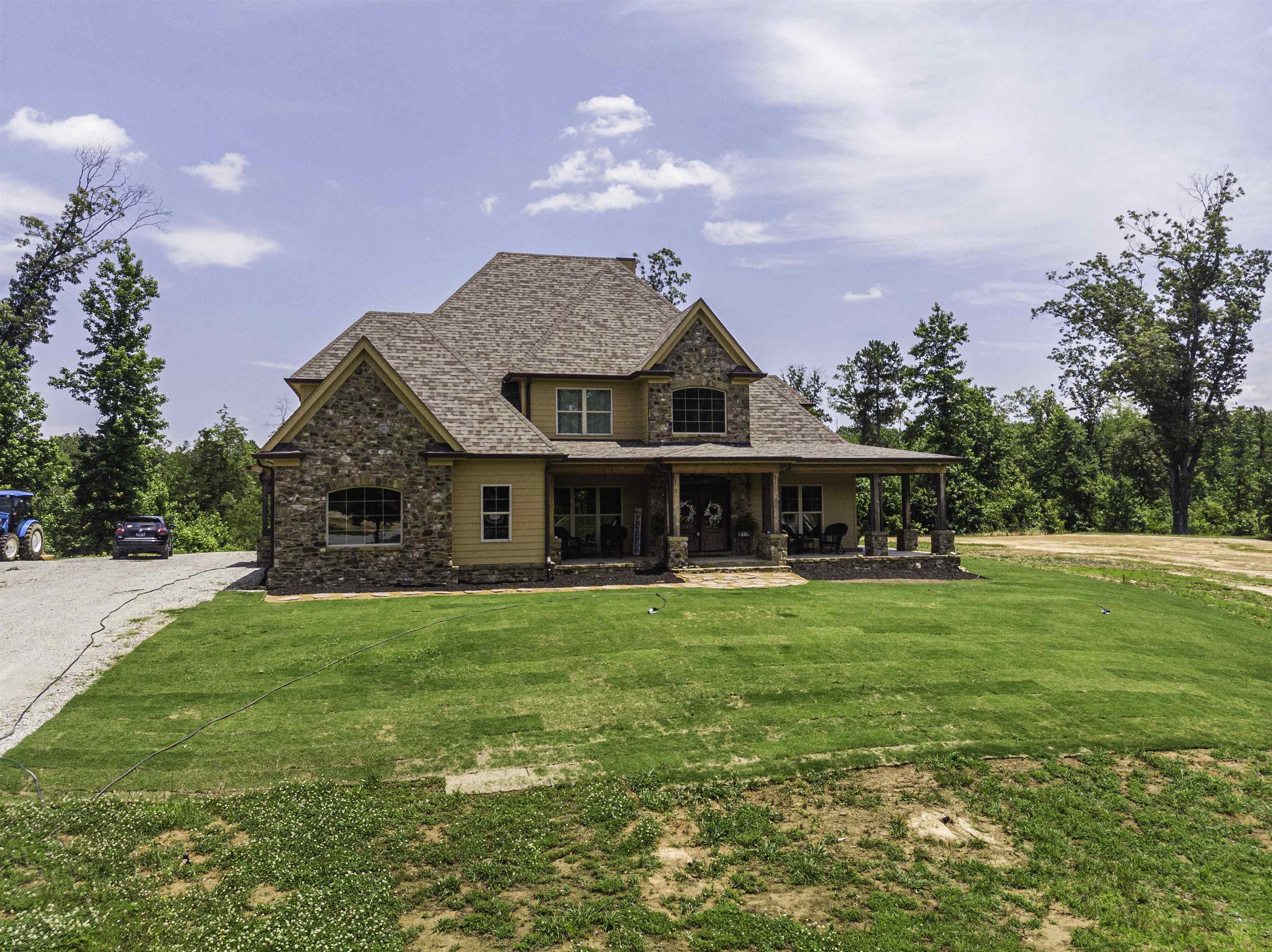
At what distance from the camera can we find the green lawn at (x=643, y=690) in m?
8.77

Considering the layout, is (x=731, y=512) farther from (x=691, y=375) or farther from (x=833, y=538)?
(x=691, y=375)

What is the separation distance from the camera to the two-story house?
727 inches

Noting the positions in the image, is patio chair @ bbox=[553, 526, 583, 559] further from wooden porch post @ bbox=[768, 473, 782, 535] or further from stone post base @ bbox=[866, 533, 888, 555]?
stone post base @ bbox=[866, 533, 888, 555]

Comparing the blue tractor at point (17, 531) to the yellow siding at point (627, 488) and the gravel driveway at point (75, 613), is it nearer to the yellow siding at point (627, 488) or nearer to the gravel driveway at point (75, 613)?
the gravel driveway at point (75, 613)

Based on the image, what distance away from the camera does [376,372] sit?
1867 centimetres

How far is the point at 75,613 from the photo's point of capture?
15.1m

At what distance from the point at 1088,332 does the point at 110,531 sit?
2506 inches

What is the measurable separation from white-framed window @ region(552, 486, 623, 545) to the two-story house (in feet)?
0.15

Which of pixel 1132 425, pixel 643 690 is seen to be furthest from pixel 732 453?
pixel 1132 425

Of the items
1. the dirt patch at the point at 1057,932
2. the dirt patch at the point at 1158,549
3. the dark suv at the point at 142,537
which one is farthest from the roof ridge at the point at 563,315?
the dirt patch at the point at 1057,932

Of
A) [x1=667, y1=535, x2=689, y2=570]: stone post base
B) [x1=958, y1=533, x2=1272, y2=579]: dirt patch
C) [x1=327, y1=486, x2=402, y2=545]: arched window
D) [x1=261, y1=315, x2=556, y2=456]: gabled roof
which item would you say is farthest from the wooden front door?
[x1=958, y1=533, x2=1272, y2=579]: dirt patch

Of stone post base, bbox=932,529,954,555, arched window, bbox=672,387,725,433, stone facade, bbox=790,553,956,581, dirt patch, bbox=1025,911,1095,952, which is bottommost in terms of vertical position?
dirt patch, bbox=1025,911,1095,952

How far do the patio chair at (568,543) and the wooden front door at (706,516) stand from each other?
345cm

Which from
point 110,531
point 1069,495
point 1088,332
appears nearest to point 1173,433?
point 1069,495
